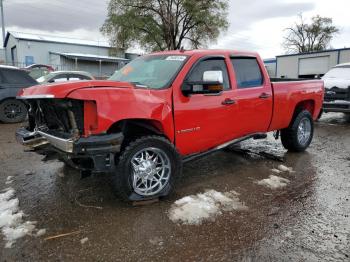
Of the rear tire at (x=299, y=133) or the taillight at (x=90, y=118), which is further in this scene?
the rear tire at (x=299, y=133)

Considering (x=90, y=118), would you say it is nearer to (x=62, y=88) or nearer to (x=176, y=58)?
(x=62, y=88)

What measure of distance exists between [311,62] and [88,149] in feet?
109

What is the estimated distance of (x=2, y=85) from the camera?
9406 mm

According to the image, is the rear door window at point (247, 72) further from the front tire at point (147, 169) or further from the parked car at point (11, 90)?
the parked car at point (11, 90)

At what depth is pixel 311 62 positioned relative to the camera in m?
32.2

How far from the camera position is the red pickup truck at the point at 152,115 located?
3330 mm

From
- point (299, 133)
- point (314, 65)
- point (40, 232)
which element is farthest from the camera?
point (314, 65)

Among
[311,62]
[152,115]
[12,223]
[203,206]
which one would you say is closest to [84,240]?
[12,223]

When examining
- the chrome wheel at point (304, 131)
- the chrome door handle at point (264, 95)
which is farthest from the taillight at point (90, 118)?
the chrome wheel at point (304, 131)

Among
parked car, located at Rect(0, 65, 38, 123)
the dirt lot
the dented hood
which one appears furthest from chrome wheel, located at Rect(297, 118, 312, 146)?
parked car, located at Rect(0, 65, 38, 123)

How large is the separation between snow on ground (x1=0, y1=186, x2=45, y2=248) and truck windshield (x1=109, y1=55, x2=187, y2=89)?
2040 millimetres

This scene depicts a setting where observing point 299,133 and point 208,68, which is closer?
point 208,68

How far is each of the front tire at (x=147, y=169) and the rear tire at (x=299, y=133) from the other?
9.96 ft

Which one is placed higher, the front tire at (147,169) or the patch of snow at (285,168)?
the front tire at (147,169)
